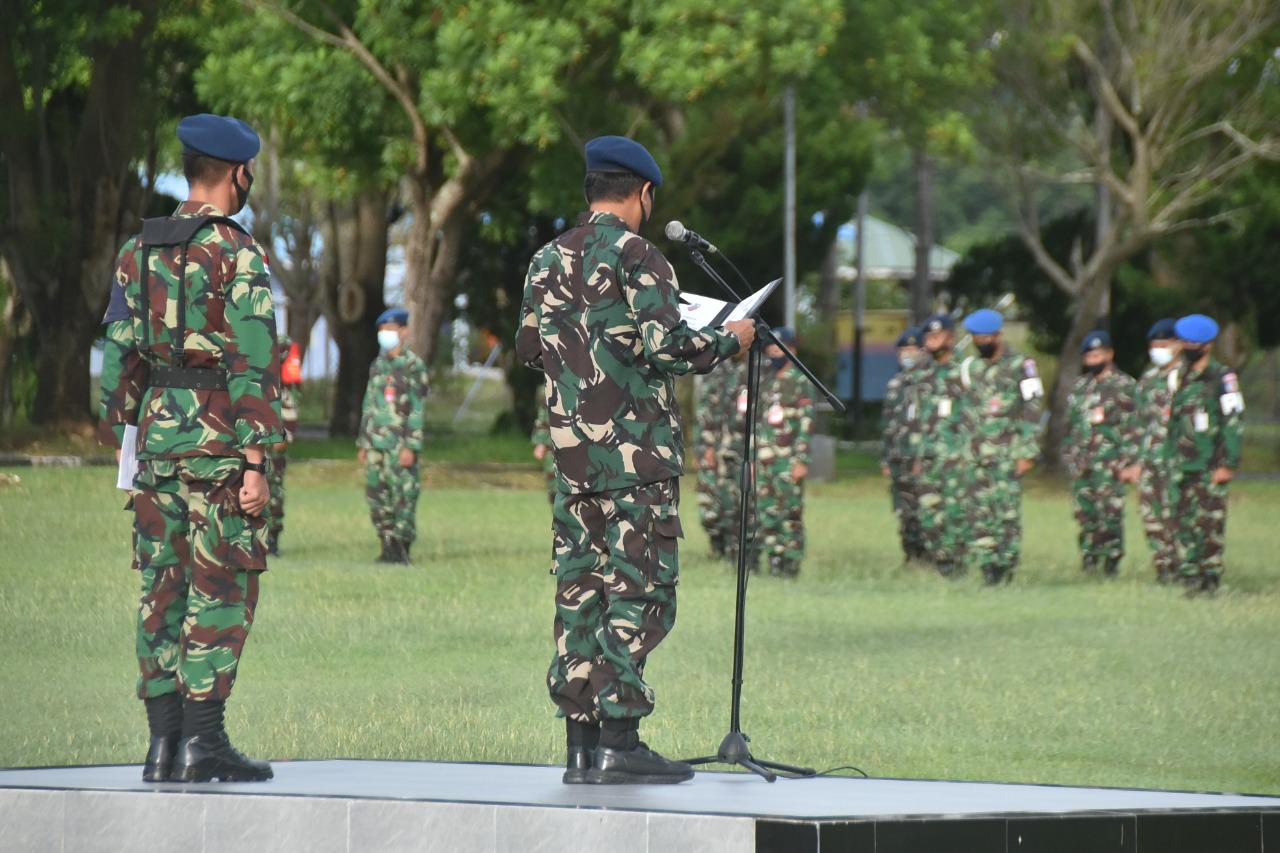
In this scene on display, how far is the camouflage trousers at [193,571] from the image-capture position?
6188 millimetres

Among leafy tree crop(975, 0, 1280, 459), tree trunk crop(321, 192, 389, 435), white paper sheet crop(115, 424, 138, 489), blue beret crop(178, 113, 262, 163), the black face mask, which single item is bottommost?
white paper sheet crop(115, 424, 138, 489)

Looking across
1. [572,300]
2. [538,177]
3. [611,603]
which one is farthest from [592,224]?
[538,177]

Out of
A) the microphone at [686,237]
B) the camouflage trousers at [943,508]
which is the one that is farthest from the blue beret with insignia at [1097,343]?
the microphone at [686,237]

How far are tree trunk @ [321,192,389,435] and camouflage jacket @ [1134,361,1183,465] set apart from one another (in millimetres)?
21135

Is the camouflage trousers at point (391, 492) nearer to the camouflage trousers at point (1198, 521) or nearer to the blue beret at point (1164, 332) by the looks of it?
the camouflage trousers at point (1198, 521)

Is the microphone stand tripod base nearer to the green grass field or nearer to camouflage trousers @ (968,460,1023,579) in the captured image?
the green grass field

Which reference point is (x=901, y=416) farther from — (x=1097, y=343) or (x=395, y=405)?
→ (x=395, y=405)

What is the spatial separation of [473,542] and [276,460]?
101 inches

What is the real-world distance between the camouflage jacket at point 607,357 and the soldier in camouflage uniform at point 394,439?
31.2ft

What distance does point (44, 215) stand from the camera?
92.6 feet

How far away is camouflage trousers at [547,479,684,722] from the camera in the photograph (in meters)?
6.28

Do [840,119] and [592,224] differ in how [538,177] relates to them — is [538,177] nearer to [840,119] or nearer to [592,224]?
[840,119]

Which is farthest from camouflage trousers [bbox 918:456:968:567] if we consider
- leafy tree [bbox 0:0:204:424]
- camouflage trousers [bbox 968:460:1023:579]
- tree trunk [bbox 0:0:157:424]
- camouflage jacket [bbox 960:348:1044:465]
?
tree trunk [bbox 0:0:157:424]

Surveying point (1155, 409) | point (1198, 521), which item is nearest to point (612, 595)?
point (1198, 521)
